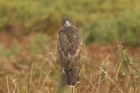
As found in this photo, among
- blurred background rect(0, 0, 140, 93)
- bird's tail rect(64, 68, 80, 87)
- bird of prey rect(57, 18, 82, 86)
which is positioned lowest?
blurred background rect(0, 0, 140, 93)

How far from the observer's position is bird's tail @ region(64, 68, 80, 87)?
392 centimetres

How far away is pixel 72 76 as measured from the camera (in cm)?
406

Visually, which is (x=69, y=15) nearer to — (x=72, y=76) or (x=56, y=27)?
(x=56, y=27)

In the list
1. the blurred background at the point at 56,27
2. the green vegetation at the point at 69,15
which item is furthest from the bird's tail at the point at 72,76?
the green vegetation at the point at 69,15

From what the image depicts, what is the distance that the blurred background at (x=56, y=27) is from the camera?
26.8ft

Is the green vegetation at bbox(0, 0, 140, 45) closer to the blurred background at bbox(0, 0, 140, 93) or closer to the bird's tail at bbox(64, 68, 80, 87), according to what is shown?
the blurred background at bbox(0, 0, 140, 93)

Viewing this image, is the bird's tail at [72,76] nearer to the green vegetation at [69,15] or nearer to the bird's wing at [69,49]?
the bird's wing at [69,49]

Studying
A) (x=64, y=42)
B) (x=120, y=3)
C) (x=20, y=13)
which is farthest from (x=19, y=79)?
(x=120, y=3)

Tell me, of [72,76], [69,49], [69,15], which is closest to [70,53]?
[69,49]

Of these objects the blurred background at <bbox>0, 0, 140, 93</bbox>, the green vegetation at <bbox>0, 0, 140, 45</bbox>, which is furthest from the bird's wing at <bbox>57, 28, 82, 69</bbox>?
the green vegetation at <bbox>0, 0, 140, 45</bbox>

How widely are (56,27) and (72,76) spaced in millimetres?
7125

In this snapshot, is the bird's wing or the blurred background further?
the blurred background

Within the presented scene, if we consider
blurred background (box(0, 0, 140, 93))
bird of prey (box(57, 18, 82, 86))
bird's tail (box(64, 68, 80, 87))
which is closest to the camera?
bird's tail (box(64, 68, 80, 87))

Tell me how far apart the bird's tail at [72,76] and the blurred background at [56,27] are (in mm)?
3116
